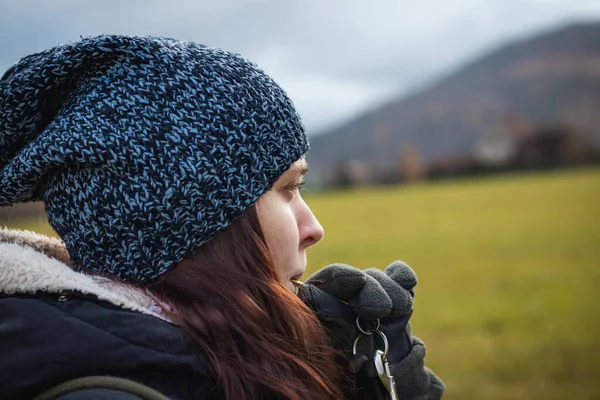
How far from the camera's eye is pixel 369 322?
1809 millimetres

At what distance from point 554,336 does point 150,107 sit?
6930mm

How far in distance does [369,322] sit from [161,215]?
0.74 m

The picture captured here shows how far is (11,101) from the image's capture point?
156 cm

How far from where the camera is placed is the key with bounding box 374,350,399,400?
166cm


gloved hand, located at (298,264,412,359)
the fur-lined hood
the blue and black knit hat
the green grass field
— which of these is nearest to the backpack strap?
the fur-lined hood

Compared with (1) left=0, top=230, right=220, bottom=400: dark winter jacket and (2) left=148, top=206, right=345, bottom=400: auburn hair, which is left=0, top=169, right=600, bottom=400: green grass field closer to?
(2) left=148, top=206, right=345, bottom=400: auburn hair

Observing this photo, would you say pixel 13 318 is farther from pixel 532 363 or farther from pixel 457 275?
pixel 457 275

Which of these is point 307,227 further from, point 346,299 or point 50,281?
point 50,281

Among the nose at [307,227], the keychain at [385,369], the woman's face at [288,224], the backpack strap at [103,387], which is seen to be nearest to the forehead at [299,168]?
the woman's face at [288,224]

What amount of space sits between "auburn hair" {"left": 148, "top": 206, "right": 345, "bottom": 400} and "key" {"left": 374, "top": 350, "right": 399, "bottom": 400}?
14 centimetres

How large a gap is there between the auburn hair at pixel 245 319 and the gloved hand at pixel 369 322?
0.17 metres

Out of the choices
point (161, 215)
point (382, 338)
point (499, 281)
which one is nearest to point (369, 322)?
point (382, 338)

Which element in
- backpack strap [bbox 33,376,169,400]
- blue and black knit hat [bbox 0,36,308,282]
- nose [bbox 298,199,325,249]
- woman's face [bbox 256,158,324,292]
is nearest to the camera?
backpack strap [bbox 33,376,169,400]

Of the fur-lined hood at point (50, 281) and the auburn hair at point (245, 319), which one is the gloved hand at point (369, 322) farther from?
the fur-lined hood at point (50, 281)
